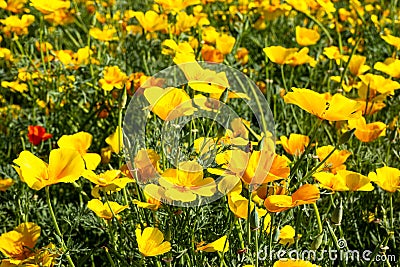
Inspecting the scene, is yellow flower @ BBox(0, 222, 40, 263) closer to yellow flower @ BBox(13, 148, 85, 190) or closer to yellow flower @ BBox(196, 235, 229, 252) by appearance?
yellow flower @ BBox(13, 148, 85, 190)

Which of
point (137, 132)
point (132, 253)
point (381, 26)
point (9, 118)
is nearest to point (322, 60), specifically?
point (381, 26)

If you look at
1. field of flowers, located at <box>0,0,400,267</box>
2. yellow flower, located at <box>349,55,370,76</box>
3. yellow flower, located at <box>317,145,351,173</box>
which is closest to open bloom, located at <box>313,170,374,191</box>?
field of flowers, located at <box>0,0,400,267</box>

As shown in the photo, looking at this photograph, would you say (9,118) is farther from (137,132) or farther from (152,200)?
(152,200)

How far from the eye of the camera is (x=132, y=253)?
1634 mm

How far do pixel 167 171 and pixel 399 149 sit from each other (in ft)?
3.34

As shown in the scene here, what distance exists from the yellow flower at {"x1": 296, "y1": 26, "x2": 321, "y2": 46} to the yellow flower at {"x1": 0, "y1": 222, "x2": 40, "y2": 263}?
1316mm

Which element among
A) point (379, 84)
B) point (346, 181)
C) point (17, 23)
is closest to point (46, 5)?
point (17, 23)

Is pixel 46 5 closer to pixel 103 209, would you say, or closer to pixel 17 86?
pixel 17 86

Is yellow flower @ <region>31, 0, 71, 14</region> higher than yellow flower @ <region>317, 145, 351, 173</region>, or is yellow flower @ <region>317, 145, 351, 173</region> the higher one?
yellow flower @ <region>31, 0, 71, 14</region>

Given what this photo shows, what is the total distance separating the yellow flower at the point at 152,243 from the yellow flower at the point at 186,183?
87mm

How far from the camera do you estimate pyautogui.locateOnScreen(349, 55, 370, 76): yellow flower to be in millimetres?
2283

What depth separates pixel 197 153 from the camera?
1.61 metres

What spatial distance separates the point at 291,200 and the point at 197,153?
1.14ft

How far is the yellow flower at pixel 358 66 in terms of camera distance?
7.49 ft
